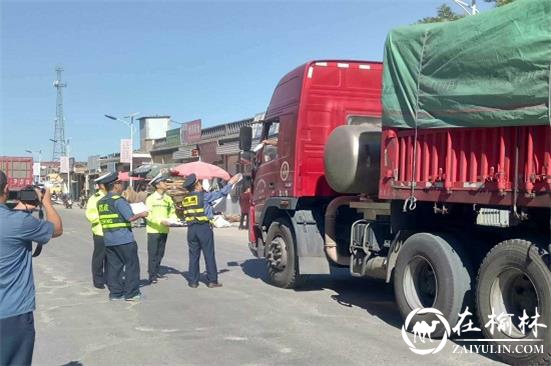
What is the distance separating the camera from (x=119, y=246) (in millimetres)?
8094

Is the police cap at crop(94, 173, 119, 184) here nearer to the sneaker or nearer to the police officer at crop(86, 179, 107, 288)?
the police officer at crop(86, 179, 107, 288)

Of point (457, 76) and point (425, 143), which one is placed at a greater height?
point (457, 76)

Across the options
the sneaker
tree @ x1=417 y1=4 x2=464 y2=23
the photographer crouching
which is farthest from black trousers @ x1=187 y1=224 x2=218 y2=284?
tree @ x1=417 y1=4 x2=464 y2=23

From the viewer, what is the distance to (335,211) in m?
8.11

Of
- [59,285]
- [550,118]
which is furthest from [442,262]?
[59,285]

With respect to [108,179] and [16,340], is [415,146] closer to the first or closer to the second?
[16,340]

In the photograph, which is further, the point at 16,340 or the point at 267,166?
the point at 267,166

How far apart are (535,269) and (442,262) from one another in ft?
3.52

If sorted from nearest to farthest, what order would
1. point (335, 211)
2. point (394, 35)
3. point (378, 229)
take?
point (394, 35)
point (378, 229)
point (335, 211)

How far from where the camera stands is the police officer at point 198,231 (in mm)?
9047

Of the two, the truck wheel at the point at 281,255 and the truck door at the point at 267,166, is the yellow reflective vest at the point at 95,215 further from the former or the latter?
the truck wheel at the point at 281,255

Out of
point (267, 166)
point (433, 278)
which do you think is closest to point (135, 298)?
point (267, 166)

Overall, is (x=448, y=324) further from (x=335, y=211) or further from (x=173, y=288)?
(x=173, y=288)

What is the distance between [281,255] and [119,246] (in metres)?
2.42
